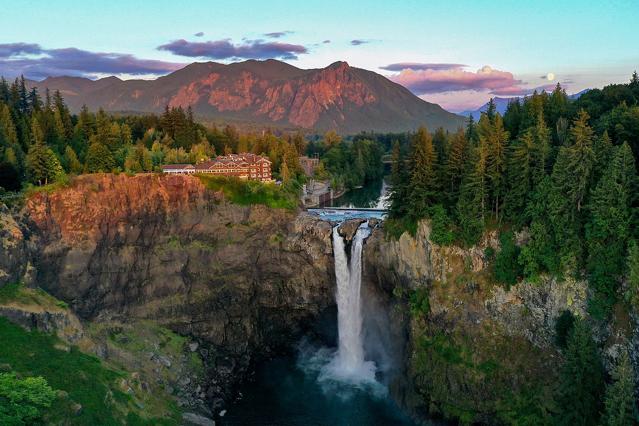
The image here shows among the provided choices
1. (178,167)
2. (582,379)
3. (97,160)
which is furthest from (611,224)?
(97,160)

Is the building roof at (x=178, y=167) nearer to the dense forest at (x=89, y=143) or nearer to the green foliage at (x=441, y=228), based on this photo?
the dense forest at (x=89, y=143)

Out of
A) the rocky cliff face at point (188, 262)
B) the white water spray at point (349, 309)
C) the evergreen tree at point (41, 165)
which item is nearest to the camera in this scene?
the rocky cliff face at point (188, 262)

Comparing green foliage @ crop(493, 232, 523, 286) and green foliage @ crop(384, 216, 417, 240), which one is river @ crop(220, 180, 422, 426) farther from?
green foliage @ crop(493, 232, 523, 286)

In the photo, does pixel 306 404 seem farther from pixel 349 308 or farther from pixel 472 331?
pixel 472 331

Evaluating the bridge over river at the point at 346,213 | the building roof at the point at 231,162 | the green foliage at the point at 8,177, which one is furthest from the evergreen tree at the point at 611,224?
the green foliage at the point at 8,177

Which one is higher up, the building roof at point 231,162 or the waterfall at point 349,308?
the building roof at point 231,162

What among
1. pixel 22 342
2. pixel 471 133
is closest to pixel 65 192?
pixel 22 342

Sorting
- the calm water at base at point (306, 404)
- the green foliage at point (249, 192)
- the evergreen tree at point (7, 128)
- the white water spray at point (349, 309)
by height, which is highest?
the evergreen tree at point (7, 128)
